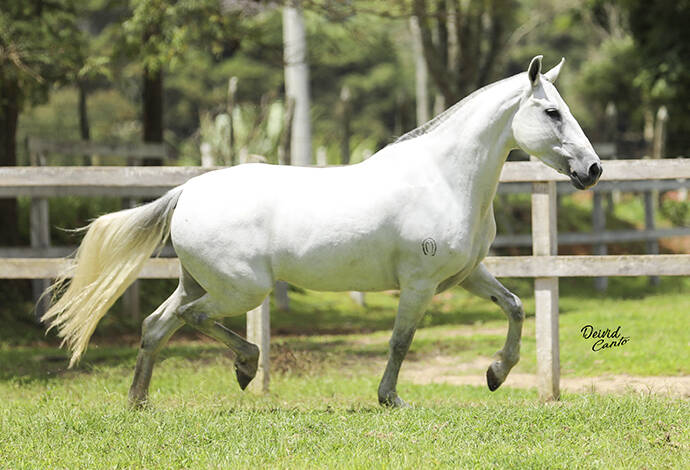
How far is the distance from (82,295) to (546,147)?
3.02m

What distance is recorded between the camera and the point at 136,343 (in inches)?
380

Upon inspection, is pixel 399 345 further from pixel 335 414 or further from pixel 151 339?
pixel 151 339

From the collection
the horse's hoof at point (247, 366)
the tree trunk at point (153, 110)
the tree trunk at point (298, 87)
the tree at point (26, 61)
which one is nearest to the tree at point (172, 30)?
the tree trunk at point (153, 110)

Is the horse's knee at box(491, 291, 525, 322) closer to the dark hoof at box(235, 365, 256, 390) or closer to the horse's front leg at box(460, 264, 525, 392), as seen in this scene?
the horse's front leg at box(460, 264, 525, 392)

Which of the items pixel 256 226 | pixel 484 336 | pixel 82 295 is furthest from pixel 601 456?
pixel 484 336

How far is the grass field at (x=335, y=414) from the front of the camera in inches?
165

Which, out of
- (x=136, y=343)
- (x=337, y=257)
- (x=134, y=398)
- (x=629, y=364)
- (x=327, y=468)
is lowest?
(x=136, y=343)

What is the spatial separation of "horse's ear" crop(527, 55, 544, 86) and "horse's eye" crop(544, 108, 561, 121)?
0.18 meters

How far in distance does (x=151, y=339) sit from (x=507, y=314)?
7.43 feet

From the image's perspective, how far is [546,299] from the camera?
6.16 metres

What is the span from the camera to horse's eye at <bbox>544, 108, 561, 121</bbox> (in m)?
5.09

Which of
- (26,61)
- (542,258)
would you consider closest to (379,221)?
(542,258)

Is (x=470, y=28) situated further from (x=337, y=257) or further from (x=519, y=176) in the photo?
(x=337, y=257)

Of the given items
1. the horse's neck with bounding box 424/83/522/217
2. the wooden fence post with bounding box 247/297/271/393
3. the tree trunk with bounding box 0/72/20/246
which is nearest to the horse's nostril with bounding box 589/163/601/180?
the horse's neck with bounding box 424/83/522/217
